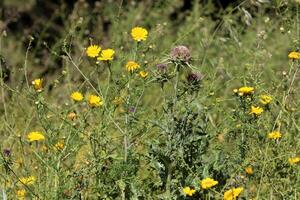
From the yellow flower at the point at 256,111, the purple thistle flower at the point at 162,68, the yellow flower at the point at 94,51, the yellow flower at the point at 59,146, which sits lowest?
the yellow flower at the point at 59,146

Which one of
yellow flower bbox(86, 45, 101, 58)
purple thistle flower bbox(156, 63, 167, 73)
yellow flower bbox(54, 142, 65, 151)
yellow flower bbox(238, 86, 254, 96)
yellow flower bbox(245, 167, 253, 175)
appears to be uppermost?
yellow flower bbox(86, 45, 101, 58)

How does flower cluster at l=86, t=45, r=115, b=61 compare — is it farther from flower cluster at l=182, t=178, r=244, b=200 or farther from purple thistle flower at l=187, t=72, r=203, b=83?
flower cluster at l=182, t=178, r=244, b=200

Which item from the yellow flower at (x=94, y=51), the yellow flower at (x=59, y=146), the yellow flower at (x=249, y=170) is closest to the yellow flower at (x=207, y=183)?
the yellow flower at (x=249, y=170)

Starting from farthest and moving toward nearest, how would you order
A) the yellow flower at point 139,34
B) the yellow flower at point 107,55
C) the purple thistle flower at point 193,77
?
the yellow flower at point 139,34, the yellow flower at point 107,55, the purple thistle flower at point 193,77

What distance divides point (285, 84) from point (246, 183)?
53cm

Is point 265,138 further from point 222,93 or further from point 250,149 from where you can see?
point 222,93

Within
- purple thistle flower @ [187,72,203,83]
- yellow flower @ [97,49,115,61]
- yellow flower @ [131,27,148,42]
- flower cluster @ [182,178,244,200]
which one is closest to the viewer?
flower cluster @ [182,178,244,200]

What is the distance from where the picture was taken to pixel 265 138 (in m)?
2.60

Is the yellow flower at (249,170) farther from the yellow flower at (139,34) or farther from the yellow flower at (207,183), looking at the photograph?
the yellow flower at (139,34)

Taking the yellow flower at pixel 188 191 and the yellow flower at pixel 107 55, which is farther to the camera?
the yellow flower at pixel 107 55

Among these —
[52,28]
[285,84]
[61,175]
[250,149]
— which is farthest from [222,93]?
[52,28]

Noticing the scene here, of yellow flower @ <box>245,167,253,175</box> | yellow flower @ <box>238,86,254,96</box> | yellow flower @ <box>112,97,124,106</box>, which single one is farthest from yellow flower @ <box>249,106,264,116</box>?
yellow flower @ <box>112,97,124,106</box>

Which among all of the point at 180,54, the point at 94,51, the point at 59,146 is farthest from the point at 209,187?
the point at 94,51

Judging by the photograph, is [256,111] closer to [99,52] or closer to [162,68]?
[162,68]
